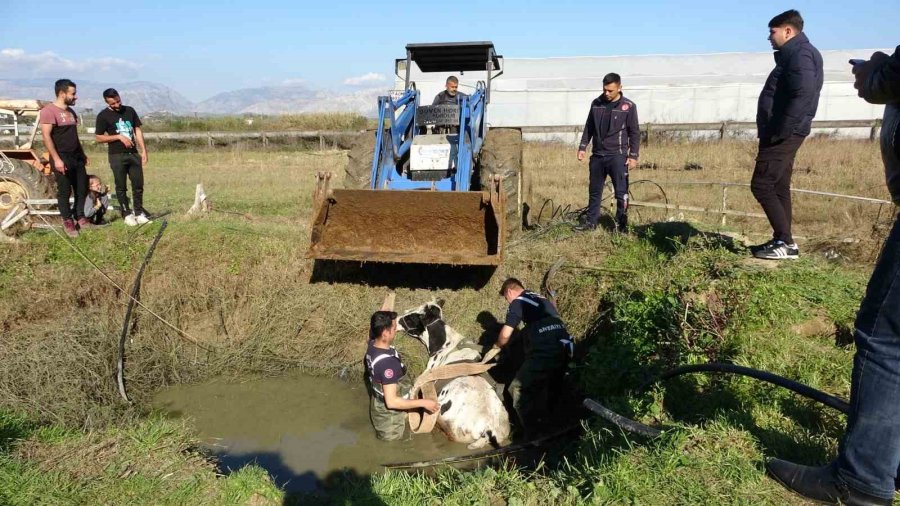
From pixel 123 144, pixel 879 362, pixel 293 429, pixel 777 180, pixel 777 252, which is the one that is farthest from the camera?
pixel 123 144

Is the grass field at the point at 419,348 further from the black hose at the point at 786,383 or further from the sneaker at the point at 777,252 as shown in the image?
the black hose at the point at 786,383

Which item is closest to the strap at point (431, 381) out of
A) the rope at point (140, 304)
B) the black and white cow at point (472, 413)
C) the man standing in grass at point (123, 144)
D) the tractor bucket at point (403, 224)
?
the black and white cow at point (472, 413)

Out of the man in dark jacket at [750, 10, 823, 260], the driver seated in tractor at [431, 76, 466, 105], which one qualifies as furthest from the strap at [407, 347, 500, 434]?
the driver seated in tractor at [431, 76, 466, 105]

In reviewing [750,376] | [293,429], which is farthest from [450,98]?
[750,376]

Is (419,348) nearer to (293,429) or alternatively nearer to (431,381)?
(431,381)

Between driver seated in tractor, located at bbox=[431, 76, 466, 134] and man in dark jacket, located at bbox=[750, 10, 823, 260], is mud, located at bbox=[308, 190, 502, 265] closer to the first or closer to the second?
driver seated in tractor, located at bbox=[431, 76, 466, 134]

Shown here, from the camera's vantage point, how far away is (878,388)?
2262 millimetres

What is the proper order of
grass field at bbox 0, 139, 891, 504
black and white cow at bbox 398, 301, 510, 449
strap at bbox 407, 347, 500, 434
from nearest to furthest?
grass field at bbox 0, 139, 891, 504 < black and white cow at bbox 398, 301, 510, 449 < strap at bbox 407, 347, 500, 434

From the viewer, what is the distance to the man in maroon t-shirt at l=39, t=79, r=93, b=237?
752 cm

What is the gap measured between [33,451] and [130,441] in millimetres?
578

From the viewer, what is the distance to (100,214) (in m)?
8.56

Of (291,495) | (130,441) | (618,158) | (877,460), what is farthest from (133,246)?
(877,460)

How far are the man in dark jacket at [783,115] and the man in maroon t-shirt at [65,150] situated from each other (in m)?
7.56

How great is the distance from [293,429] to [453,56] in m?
5.78
